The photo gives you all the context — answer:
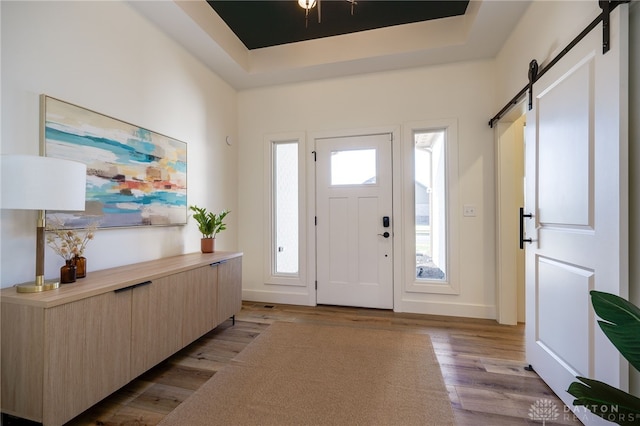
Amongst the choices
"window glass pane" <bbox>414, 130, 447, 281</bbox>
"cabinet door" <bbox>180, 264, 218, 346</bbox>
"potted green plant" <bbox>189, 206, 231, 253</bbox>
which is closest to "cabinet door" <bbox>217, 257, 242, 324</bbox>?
"cabinet door" <bbox>180, 264, 218, 346</bbox>

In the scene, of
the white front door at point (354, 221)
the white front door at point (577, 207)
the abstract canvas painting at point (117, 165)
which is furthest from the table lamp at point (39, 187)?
the white front door at point (577, 207)

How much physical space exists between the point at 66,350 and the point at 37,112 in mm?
1423

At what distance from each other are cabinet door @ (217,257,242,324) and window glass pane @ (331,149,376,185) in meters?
1.60

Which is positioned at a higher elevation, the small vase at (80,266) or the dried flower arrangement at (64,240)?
the dried flower arrangement at (64,240)

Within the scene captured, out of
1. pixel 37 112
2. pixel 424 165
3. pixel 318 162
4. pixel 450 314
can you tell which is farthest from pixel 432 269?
pixel 37 112

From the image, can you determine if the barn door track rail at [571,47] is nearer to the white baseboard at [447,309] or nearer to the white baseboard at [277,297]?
the white baseboard at [447,309]

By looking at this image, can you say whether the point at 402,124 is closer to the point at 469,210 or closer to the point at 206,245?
the point at 469,210

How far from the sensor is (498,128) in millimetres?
2850

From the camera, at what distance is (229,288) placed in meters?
2.68

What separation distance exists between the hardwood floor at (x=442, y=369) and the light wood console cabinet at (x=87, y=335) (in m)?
0.19

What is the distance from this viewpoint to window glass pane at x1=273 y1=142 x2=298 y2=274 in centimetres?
363

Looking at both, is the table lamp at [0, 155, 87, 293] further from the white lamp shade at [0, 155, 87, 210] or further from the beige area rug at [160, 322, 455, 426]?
the beige area rug at [160, 322, 455, 426]

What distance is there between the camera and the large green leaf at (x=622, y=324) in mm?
837

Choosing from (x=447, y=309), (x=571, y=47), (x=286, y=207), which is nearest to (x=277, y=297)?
(x=286, y=207)
